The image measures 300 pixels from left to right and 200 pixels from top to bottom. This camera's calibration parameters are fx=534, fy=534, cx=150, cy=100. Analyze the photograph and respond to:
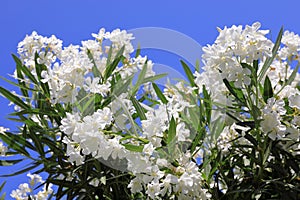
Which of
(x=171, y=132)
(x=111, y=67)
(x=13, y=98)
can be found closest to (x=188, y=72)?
(x=111, y=67)

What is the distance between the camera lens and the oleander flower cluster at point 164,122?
1.23 metres

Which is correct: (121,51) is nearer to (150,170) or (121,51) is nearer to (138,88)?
(138,88)

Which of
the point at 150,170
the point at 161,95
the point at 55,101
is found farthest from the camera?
the point at 161,95

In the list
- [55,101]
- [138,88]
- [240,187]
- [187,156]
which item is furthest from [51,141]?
[240,187]

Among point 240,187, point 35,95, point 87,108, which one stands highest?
point 35,95

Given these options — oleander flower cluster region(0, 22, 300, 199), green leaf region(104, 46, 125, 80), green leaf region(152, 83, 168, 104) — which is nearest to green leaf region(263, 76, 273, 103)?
oleander flower cluster region(0, 22, 300, 199)

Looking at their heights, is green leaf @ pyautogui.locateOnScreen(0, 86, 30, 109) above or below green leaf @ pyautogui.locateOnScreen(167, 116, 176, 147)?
above

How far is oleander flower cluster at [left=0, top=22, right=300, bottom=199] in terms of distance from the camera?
123 cm

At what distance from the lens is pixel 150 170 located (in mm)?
1213

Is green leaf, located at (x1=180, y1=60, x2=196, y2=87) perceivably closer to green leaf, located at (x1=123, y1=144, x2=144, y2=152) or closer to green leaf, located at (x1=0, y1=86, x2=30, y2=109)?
green leaf, located at (x1=123, y1=144, x2=144, y2=152)

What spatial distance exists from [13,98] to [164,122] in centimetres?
50

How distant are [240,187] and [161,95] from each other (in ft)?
1.07

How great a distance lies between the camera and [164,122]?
128 centimetres

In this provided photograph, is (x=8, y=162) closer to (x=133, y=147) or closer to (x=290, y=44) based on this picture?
(x=133, y=147)
